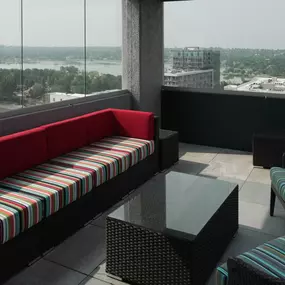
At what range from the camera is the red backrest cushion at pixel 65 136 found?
3885 mm

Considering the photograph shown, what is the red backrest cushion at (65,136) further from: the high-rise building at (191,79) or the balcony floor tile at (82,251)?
the high-rise building at (191,79)

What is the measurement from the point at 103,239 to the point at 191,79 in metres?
4.00

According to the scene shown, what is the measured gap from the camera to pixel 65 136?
408cm

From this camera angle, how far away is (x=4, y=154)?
3.29 metres

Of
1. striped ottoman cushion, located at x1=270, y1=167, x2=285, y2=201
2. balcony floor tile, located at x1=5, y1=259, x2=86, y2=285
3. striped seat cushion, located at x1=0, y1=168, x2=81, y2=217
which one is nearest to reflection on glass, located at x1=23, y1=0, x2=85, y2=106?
striped seat cushion, located at x1=0, y1=168, x2=81, y2=217

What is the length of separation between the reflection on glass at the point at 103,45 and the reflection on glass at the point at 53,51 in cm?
17

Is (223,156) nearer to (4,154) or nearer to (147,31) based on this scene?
(147,31)

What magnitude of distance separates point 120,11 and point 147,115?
206 cm

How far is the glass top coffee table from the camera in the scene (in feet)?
8.00

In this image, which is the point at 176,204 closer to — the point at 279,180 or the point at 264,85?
the point at 279,180

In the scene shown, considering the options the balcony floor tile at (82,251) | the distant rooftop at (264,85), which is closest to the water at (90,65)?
the distant rooftop at (264,85)

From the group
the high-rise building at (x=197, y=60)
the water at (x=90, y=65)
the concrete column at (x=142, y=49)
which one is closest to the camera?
the water at (x=90, y=65)

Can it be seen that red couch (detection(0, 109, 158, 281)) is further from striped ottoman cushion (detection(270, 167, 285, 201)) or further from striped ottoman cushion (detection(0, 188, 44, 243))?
striped ottoman cushion (detection(270, 167, 285, 201))

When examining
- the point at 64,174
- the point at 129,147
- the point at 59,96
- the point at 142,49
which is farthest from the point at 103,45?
the point at 64,174
